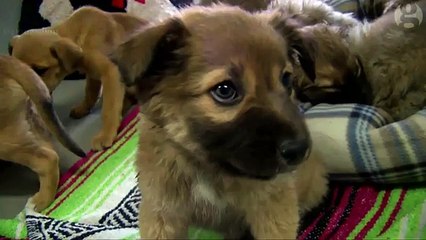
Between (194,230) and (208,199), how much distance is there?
23 centimetres

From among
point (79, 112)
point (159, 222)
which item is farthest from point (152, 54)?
point (79, 112)

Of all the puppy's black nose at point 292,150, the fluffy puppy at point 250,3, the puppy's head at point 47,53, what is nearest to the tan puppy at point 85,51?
the puppy's head at point 47,53

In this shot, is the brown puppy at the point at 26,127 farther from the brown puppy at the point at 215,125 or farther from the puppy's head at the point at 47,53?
the brown puppy at the point at 215,125

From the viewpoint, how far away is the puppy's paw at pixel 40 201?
1863mm

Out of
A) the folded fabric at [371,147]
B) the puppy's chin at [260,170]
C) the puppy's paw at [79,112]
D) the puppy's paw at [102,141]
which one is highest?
the puppy's chin at [260,170]

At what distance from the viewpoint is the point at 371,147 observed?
1658 millimetres

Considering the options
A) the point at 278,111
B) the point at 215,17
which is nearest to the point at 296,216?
the point at 278,111

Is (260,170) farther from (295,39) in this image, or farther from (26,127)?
(26,127)

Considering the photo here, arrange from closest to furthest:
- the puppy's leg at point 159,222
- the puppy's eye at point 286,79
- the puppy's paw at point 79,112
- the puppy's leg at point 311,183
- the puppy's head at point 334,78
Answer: the puppy's eye at point 286,79, the puppy's leg at point 159,222, the puppy's leg at point 311,183, the puppy's head at point 334,78, the puppy's paw at point 79,112

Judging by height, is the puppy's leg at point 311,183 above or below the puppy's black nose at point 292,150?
below

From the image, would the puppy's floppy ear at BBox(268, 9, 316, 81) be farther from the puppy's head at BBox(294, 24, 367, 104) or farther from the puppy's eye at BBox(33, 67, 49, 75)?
the puppy's eye at BBox(33, 67, 49, 75)

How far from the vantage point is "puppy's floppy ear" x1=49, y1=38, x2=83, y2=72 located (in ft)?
7.05

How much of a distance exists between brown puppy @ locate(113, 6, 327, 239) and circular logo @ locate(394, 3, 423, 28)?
0.79 meters

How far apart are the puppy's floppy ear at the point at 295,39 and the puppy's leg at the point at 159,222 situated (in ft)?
1.37
